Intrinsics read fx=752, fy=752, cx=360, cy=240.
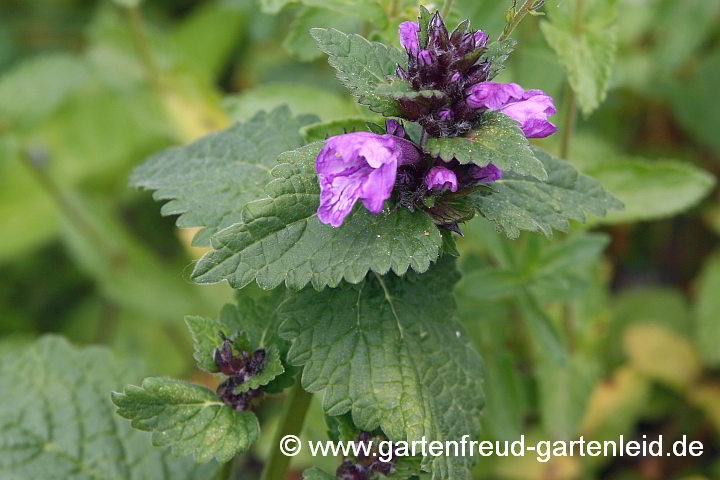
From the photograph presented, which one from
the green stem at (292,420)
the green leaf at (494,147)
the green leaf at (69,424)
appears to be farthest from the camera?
the green leaf at (69,424)

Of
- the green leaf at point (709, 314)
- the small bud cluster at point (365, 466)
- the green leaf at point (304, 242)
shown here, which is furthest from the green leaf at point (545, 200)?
the green leaf at point (709, 314)

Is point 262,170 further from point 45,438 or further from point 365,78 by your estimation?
point 45,438

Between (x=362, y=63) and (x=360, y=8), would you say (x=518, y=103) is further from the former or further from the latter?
(x=360, y=8)

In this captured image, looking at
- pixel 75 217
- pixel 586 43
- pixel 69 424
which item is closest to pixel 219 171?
pixel 69 424

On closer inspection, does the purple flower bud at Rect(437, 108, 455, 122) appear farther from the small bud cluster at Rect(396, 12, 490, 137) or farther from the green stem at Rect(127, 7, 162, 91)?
the green stem at Rect(127, 7, 162, 91)

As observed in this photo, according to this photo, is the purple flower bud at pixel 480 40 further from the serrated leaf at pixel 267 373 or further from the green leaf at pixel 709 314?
the green leaf at pixel 709 314

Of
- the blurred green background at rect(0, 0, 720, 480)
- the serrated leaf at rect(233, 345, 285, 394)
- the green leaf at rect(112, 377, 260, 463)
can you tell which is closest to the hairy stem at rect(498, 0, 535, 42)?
the blurred green background at rect(0, 0, 720, 480)
